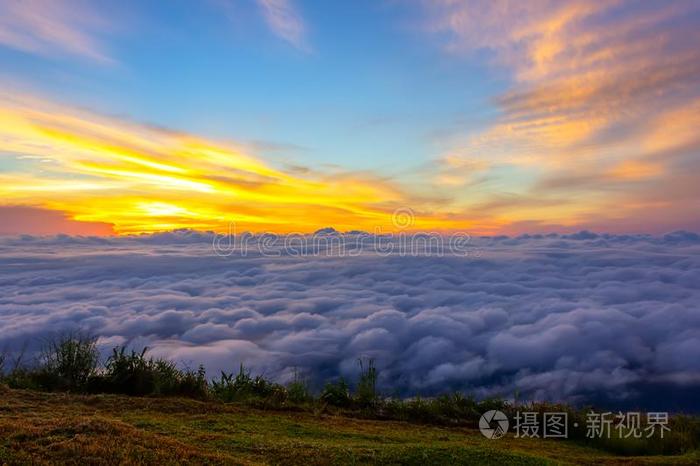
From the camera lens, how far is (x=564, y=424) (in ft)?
33.7

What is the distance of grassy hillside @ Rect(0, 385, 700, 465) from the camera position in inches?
204

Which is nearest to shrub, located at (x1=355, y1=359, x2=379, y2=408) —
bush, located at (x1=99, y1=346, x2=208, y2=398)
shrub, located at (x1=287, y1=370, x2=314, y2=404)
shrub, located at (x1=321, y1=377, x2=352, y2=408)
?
shrub, located at (x1=321, y1=377, x2=352, y2=408)

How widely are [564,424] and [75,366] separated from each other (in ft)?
37.3

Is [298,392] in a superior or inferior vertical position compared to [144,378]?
inferior

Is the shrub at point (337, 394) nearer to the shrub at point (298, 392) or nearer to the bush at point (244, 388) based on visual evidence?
the shrub at point (298, 392)

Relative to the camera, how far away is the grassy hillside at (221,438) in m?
5.18

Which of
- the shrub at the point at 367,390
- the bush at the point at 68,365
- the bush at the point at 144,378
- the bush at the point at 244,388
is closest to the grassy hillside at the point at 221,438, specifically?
the bush at the point at 244,388

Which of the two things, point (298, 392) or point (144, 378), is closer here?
point (144, 378)

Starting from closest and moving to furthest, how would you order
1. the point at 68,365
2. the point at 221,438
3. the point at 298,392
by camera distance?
1. the point at 221,438
2. the point at 68,365
3. the point at 298,392

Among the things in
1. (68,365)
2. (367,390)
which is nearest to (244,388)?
(367,390)

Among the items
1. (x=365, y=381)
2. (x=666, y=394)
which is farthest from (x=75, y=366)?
(x=666, y=394)

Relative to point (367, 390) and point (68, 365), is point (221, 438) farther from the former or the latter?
point (68, 365)

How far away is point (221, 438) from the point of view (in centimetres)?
703

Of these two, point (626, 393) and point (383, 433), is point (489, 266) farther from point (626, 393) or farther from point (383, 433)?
point (383, 433)
